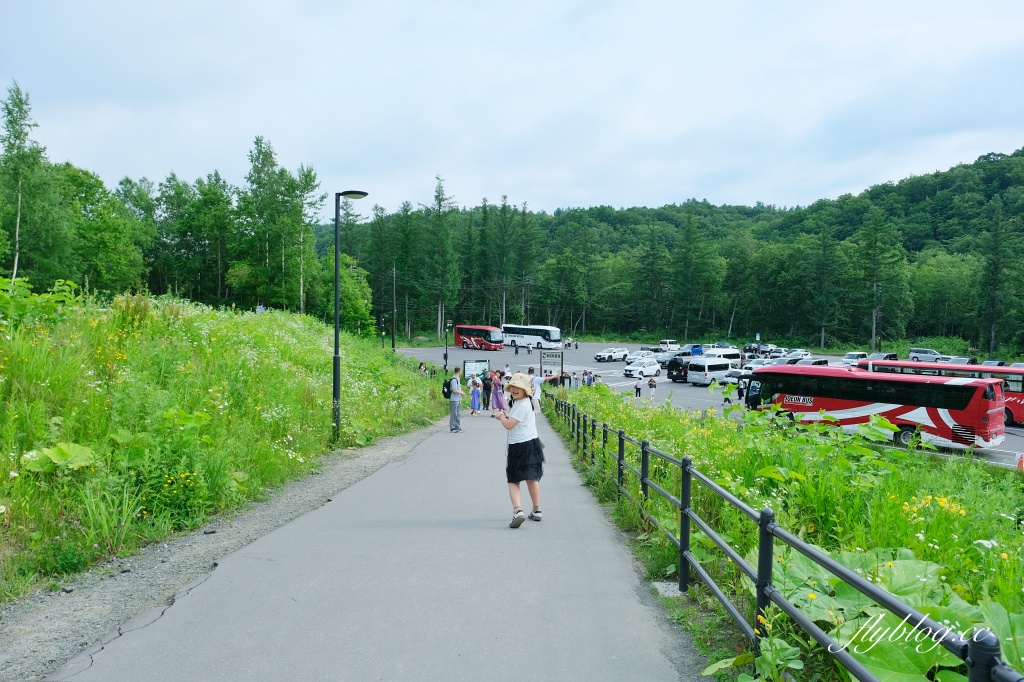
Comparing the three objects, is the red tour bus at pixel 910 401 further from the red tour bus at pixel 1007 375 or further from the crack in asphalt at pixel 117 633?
the crack in asphalt at pixel 117 633

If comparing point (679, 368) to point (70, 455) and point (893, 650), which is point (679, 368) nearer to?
point (70, 455)

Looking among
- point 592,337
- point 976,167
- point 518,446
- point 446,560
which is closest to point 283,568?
point 446,560

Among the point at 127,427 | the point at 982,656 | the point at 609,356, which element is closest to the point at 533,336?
the point at 609,356

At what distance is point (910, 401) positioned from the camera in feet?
67.9

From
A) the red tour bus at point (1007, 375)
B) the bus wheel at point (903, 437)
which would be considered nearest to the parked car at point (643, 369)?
the red tour bus at point (1007, 375)

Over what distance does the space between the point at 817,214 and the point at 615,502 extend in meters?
123

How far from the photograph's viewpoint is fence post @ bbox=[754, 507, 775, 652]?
3.03 m

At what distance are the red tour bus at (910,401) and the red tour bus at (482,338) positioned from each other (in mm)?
48670

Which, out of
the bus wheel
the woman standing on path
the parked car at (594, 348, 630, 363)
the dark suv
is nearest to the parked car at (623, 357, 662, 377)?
the dark suv

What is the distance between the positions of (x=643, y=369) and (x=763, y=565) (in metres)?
49.8

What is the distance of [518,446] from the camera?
679cm

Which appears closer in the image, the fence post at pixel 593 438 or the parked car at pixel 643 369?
the fence post at pixel 593 438

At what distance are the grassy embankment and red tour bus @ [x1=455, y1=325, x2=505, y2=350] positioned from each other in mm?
57568

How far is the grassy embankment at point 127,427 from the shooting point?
579 cm
